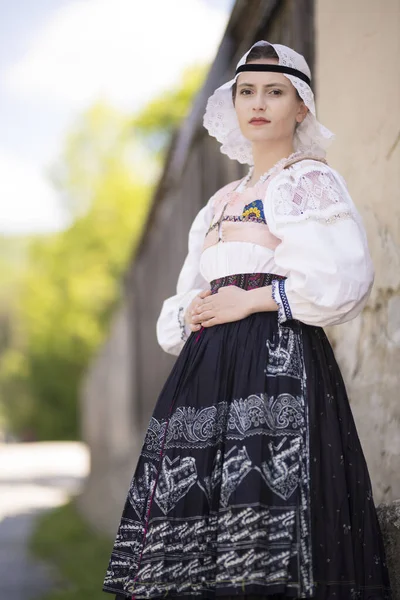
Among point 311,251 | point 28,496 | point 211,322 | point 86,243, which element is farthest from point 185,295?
point 86,243

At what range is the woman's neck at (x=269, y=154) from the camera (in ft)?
8.57

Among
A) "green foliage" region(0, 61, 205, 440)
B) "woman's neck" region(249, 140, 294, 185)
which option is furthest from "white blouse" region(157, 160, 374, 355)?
"green foliage" region(0, 61, 205, 440)

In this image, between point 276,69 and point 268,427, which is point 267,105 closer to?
point 276,69

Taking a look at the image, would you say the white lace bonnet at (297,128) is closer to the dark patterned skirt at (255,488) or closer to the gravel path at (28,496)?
the dark patterned skirt at (255,488)

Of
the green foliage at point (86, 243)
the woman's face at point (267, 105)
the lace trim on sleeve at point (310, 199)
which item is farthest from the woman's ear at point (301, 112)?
the green foliage at point (86, 243)

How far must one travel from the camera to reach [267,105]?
255 centimetres

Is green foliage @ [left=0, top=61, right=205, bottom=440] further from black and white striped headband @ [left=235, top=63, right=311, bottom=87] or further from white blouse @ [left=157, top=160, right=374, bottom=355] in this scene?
white blouse @ [left=157, top=160, right=374, bottom=355]

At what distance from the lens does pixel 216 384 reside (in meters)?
2.38

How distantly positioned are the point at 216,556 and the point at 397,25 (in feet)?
6.11

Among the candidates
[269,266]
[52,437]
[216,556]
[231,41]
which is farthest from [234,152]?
[52,437]

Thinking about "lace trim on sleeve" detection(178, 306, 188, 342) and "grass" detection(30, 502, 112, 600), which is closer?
"lace trim on sleeve" detection(178, 306, 188, 342)

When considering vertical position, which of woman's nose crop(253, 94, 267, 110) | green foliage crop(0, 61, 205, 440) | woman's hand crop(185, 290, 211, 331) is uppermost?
green foliage crop(0, 61, 205, 440)

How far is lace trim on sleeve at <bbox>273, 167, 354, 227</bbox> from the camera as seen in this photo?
2.35 meters

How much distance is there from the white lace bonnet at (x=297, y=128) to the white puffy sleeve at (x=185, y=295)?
20 cm
